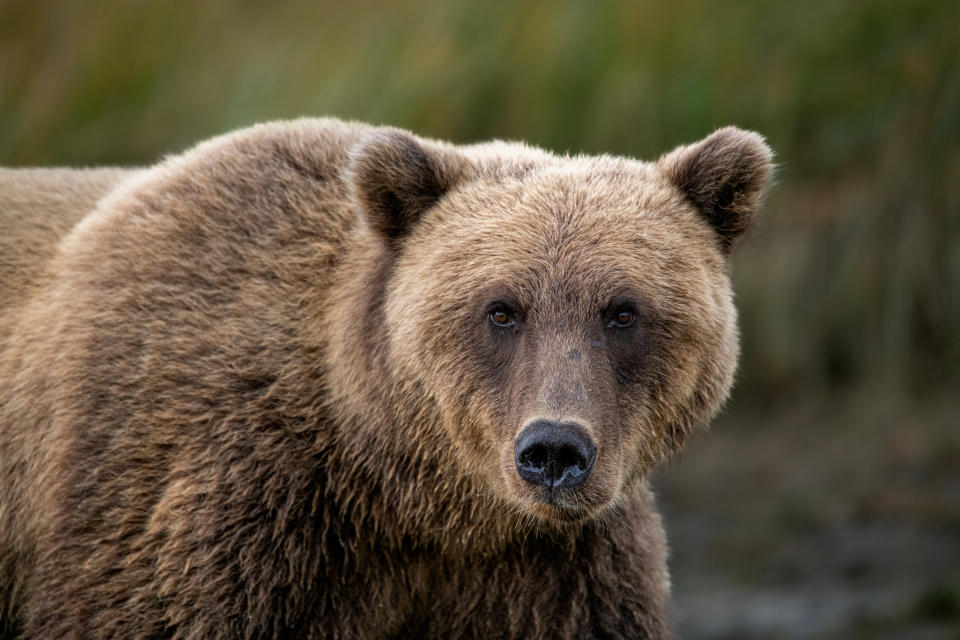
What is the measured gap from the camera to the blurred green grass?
12977 millimetres

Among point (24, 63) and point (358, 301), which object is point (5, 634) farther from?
point (24, 63)

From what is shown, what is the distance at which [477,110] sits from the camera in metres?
13.9

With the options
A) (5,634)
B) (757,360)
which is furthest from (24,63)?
(5,634)

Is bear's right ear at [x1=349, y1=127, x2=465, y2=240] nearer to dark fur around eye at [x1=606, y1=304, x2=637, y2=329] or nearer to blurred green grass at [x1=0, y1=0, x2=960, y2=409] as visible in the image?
dark fur around eye at [x1=606, y1=304, x2=637, y2=329]

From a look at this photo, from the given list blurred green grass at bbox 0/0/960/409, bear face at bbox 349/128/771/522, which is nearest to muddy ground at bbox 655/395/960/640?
blurred green grass at bbox 0/0/960/409

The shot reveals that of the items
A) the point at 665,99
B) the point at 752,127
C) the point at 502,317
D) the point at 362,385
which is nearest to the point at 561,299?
the point at 502,317

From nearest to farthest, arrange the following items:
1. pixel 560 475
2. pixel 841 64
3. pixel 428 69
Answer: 1. pixel 560 475
2. pixel 841 64
3. pixel 428 69

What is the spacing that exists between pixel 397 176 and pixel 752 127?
7462 mm

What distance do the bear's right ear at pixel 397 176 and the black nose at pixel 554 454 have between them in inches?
47.8

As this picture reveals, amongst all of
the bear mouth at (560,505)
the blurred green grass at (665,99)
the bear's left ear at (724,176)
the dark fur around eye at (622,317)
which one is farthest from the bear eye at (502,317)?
the blurred green grass at (665,99)

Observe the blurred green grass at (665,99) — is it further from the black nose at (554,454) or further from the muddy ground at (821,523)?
the black nose at (554,454)

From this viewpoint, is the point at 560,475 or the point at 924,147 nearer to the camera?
the point at 560,475

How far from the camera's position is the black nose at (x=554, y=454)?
5.47 metres

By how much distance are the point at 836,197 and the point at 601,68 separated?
236 centimetres
